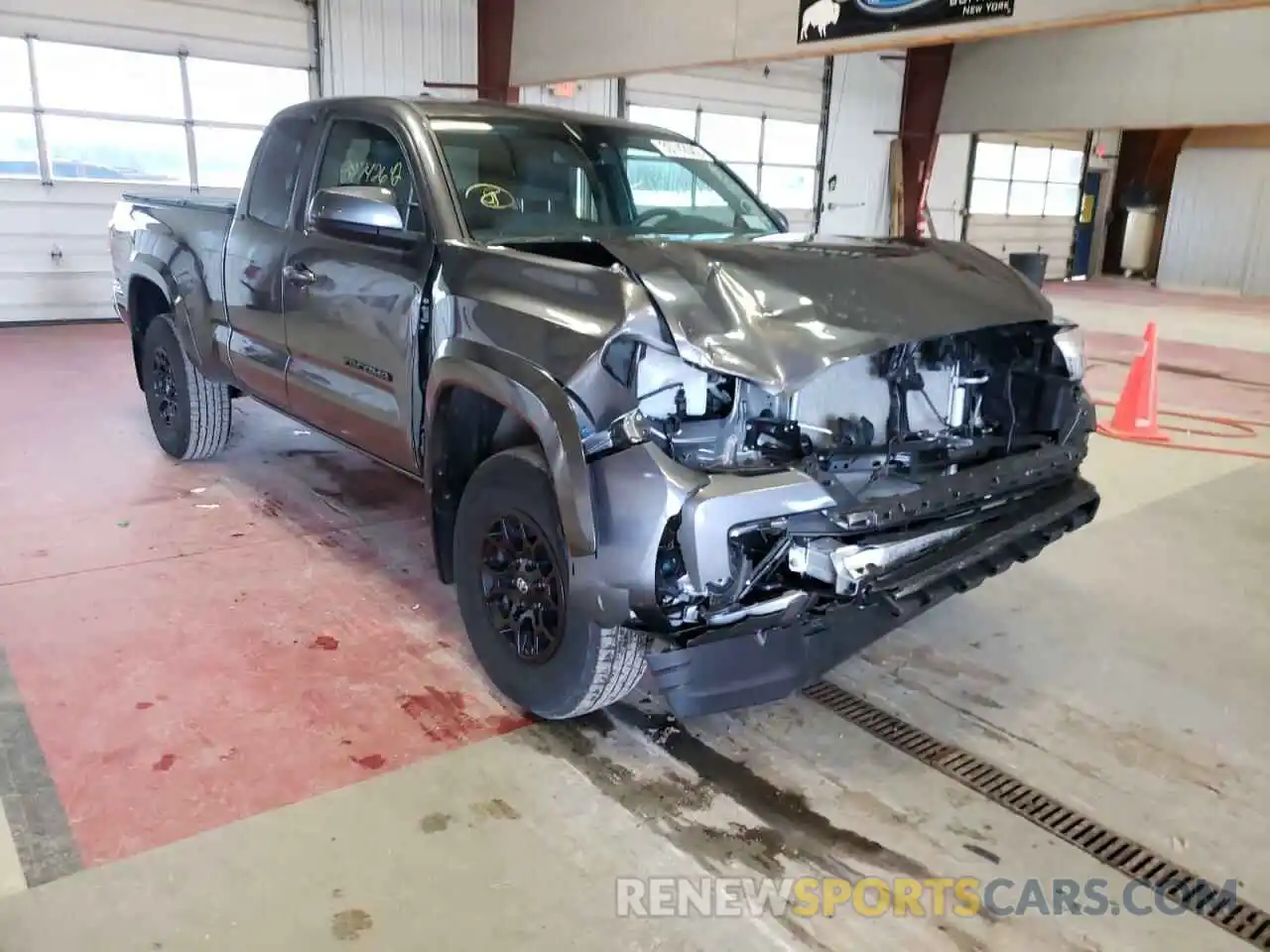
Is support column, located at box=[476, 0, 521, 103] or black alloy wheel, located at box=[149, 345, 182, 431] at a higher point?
support column, located at box=[476, 0, 521, 103]

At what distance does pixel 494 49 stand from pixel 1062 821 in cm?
1180

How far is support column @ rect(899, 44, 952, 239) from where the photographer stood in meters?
15.5

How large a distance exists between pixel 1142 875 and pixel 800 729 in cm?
93

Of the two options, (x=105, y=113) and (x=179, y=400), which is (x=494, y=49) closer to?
(x=105, y=113)

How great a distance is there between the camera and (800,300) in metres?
2.45

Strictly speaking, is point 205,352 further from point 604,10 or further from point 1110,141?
point 1110,141

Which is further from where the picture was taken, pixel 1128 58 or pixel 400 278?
pixel 1128 58

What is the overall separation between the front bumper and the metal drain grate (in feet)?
1.12

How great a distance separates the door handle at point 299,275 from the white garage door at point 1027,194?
17.4 m

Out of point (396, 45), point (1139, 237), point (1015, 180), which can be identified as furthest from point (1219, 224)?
point (396, 45)

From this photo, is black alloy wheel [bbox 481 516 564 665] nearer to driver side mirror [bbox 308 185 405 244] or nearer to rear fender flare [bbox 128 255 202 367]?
driver side mirror [bbox 308 185 405 244]

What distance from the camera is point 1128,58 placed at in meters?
13.6

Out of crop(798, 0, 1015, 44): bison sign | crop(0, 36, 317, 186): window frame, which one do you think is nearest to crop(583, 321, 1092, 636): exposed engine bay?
crop(798, 0, 1015, 44): bison sign

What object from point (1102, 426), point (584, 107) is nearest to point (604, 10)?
point (584, 107)
